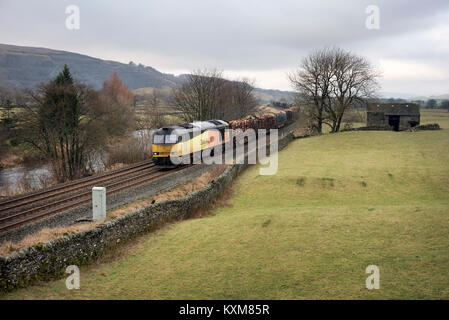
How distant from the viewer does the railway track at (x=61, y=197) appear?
15468 mm

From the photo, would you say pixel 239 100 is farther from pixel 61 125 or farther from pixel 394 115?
pixel 61 125

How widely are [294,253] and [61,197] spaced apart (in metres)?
14.3

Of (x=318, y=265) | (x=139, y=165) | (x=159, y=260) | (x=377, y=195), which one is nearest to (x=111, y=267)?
(x=159, y=260)

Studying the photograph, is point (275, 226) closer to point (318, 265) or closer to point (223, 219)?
point (223, 219)

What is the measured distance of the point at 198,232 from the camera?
41.5 feet

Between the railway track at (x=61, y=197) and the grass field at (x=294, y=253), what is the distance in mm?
6293

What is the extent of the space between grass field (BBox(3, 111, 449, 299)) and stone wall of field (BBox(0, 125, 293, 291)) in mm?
386

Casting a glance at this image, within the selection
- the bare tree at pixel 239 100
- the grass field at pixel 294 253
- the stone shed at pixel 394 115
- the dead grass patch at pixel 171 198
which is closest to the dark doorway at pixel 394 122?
the stone shed at pixel 394 115

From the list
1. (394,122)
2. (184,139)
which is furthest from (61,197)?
(394,122)

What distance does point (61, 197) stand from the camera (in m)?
18.8

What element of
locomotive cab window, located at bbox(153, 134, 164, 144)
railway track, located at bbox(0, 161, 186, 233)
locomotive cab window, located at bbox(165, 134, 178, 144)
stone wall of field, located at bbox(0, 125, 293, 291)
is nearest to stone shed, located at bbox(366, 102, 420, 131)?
locomotive cab window, located at bbox(165, 134, 178, 144)

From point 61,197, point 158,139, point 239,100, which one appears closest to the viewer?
point 61,197

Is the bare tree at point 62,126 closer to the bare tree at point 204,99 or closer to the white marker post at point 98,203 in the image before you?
the bare tree at point 204,99

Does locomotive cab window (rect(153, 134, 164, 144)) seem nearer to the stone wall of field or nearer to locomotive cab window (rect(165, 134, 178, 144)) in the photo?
locomotive cab window (rect(165, 134, 178, 144))
